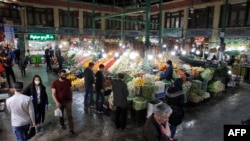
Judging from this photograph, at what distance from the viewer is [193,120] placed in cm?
656

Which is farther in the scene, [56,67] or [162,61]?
[56,67]

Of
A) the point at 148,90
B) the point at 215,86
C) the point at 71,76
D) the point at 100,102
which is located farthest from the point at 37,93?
the point at 215,86

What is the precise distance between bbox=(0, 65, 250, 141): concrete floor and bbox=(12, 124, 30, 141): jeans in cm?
138

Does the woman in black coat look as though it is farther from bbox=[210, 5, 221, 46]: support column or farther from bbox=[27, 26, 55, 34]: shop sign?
bbox=[27, 26, 55, 34]: shop sign

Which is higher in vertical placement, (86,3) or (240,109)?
(86,3)

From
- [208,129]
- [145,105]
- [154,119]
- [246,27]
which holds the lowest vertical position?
[208,129]

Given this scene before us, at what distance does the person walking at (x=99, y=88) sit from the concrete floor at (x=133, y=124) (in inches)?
13.0

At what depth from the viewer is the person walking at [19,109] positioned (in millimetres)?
3611

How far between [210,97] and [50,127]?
727 centimetres

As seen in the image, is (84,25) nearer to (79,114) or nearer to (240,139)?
(79,114)

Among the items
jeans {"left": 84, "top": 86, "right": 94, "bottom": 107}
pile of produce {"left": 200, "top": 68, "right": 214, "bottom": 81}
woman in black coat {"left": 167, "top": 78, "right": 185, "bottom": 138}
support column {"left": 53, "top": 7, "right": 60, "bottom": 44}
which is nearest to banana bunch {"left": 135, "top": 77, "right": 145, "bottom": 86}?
jeans {"left": 84, "top": 86, "right": 94, "bottom": 107}

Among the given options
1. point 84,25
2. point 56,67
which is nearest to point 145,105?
point 56,67

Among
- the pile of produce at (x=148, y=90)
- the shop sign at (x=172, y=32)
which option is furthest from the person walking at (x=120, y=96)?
the shop sign at (x=172, y=32)

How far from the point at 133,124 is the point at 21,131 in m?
3.42
